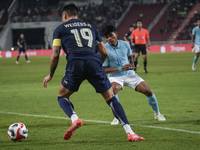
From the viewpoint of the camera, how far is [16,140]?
208 inches

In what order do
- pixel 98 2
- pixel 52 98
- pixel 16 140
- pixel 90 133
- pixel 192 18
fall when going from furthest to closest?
pixel 98 2 < pixel 192 18 < pixel 52 98 < pixel 90 133 < pixel 16 140

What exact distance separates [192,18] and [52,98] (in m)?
39.4

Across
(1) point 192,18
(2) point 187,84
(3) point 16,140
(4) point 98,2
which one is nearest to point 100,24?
(4) point 98,2

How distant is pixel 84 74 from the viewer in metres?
4.88

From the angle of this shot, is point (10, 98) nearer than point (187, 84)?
Yes

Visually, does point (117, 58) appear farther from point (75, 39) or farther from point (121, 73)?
point (75, 39)

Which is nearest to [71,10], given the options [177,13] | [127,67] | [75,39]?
[75,39]

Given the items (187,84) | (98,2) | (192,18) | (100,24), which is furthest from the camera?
(98,2)

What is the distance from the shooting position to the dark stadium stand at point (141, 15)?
166ft

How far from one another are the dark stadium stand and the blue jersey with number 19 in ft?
148

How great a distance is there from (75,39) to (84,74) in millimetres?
500

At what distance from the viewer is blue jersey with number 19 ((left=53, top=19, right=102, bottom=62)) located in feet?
15.9

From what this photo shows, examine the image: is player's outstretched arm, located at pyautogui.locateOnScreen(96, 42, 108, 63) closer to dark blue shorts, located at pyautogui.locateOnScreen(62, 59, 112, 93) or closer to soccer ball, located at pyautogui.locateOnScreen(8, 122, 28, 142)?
dark blue shorts, located at pyautogui.locateOnScreen(62, 59, 112, 93)

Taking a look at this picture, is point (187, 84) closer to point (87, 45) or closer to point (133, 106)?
point (133, 106)
